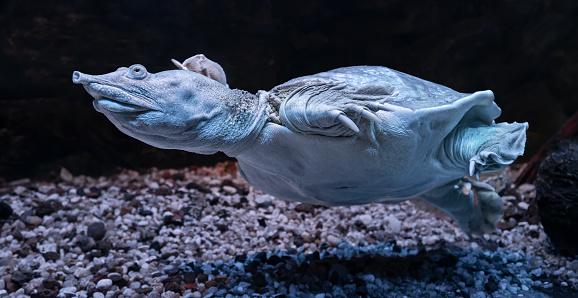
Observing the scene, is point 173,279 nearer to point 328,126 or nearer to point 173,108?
point 173,108

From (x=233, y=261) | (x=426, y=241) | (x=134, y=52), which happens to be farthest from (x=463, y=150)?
(x=134, y=52)

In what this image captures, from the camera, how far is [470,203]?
3.11 metres

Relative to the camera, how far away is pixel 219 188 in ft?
16.5

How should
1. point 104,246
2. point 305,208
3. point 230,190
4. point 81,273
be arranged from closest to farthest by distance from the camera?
point 81,273
point 104,246
point 305,208
point 230,190

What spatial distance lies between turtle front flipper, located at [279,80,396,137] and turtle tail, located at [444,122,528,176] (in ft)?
1.91

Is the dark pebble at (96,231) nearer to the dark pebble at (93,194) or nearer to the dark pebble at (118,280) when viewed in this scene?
the dark pebble at (118,280)

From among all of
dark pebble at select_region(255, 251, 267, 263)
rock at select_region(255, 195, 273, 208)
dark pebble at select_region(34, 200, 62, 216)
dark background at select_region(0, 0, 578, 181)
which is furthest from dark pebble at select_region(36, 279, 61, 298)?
dark background at select_region(0, 0, 578, 181)

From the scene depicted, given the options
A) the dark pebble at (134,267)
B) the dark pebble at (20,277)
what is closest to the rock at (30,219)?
the dark pebble at (20,277)

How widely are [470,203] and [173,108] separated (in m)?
2.35

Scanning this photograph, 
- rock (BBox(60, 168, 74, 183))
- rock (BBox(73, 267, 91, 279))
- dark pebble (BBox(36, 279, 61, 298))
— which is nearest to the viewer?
dark pebble (BBox(36, 279, 61, 298))

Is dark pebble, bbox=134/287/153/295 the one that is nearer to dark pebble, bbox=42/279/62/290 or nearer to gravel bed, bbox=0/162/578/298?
gravel bed, bbox=0/162/578/298

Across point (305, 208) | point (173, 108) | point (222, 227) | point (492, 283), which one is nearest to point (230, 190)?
point (305, 208)

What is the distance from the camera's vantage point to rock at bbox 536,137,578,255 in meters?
2.91

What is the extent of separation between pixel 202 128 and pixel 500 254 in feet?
8.67
